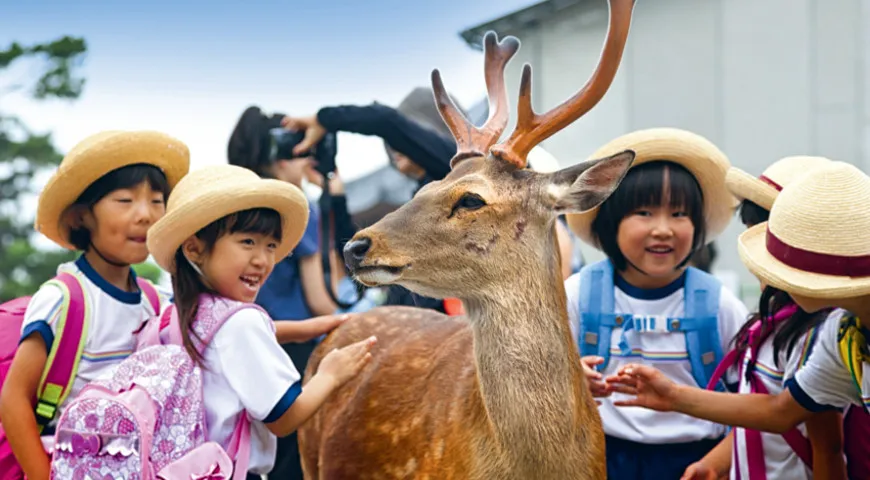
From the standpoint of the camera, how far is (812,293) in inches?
91.5

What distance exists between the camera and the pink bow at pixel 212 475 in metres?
2.47

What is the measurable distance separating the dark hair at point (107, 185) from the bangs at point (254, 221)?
1.49ft

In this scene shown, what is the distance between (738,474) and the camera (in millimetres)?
2977

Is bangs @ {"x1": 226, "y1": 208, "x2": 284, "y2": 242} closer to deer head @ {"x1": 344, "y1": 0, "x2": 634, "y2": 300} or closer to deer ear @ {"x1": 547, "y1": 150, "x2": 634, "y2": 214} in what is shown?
deer head @ {"x1": 344, "y1": 0, "x2": 634, "y2": 300}

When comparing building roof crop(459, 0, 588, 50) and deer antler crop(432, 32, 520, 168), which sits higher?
building roof crop(459, 0, 588, 50)

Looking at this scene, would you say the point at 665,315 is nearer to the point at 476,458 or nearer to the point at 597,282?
the point at 597,282

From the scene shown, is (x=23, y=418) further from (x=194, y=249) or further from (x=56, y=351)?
(x=194, y=249)

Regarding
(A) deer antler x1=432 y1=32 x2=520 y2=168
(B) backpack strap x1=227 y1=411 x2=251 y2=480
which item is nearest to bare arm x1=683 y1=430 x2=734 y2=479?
(A) deer antler x1=432 y1=32 x2=520 y2=168

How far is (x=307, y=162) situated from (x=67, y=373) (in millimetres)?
1953

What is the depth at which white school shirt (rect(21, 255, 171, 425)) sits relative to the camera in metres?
2.76

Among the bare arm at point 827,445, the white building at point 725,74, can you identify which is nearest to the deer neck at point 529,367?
the bare arm at point 827,445

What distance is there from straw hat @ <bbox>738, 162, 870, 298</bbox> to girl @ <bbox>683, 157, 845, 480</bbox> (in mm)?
438

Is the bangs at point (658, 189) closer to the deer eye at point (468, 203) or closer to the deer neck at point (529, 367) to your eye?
the deer neck at point (529, 367)

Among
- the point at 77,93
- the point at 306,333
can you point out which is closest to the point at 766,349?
the point at 306,333
